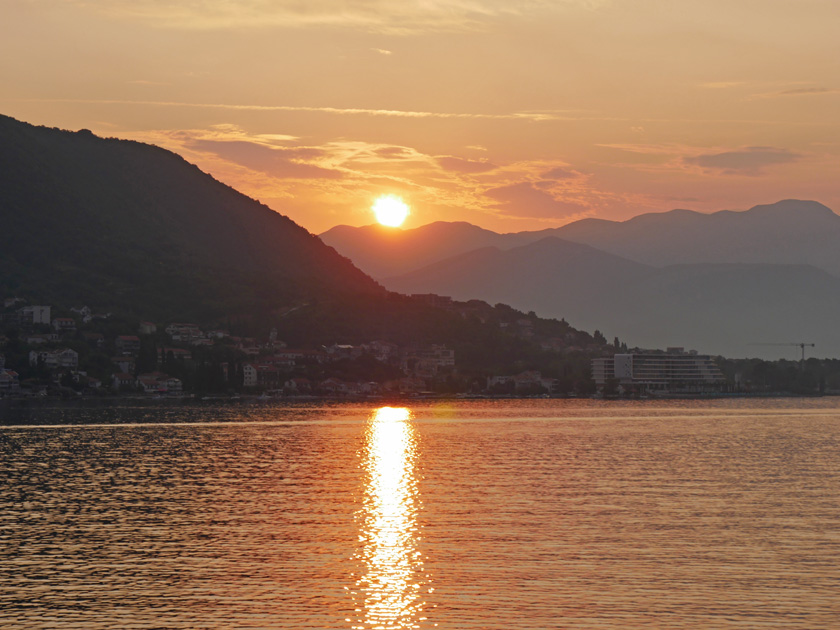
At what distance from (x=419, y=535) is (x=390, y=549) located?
387 cm

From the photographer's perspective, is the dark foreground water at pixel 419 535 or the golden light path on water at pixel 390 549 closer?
the golden light path on water at pixel 390 549

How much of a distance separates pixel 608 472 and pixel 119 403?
137 metres

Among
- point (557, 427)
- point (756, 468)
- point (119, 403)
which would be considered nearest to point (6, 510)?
point (756, 468)

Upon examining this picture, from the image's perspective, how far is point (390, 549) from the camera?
5141 cm

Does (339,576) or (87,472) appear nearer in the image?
(339,576)

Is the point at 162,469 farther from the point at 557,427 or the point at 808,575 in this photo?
the point at 557,427

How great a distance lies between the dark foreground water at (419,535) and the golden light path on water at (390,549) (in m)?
0.18

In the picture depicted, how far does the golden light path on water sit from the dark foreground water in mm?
175

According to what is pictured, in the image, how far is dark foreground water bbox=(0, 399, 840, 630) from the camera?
39.7 metres

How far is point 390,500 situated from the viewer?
226ft

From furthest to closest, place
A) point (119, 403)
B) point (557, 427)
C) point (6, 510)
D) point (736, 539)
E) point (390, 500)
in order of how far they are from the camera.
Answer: point (119, 403), point (557, 427), point (390, 500), point (6, 510), point (736, 539)

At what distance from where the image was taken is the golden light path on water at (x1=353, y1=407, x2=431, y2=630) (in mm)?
39375

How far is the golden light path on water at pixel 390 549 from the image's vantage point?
129 ft

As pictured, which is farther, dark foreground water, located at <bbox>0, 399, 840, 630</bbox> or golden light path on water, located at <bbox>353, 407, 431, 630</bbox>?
dark foreground water, located at <bbox>0, 399, 840, 630</bbox>
